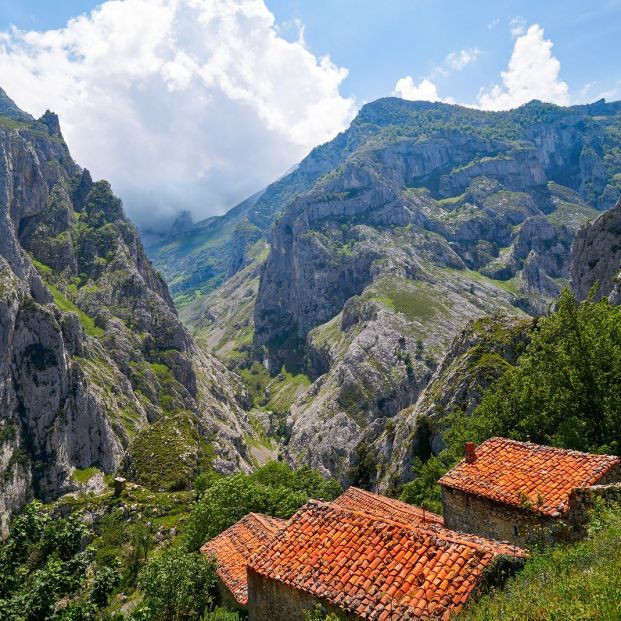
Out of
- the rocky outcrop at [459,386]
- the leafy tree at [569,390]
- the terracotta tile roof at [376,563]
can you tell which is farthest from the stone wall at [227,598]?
the rocky outcrop at [459,386]

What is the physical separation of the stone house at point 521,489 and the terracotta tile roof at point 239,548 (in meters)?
Answer: 9.05

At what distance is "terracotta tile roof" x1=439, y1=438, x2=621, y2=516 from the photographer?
15648 millimetres

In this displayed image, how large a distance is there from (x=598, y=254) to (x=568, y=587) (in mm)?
118062

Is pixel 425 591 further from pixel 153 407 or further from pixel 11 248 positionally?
pixel 11 248

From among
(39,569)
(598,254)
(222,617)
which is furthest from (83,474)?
(598,254)

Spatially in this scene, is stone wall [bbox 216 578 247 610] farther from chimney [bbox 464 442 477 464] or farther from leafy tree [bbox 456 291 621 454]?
leafy tree [bbox 456 291 621 454]

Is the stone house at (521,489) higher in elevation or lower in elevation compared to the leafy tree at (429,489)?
higher

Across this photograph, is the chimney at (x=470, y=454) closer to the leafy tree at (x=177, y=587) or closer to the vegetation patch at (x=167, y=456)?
the leafy tree at (x=177, y=587)

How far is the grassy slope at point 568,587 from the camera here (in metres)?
8.23

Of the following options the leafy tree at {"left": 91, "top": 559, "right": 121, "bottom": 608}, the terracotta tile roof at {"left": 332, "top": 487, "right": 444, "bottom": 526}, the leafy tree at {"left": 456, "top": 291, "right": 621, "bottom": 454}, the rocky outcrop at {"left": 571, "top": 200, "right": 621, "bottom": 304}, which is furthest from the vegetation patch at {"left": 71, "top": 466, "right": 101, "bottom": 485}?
the leafy tree at {"left": 91, "top": 559, "right": 121, "bottom": 608}

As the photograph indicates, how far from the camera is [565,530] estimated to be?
13875 millimetres

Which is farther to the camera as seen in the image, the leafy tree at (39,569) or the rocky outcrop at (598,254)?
the rocky outcrop at (598,254)

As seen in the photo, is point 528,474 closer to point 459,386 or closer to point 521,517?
point 521,517

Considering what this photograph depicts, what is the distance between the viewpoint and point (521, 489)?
54.3 ft
